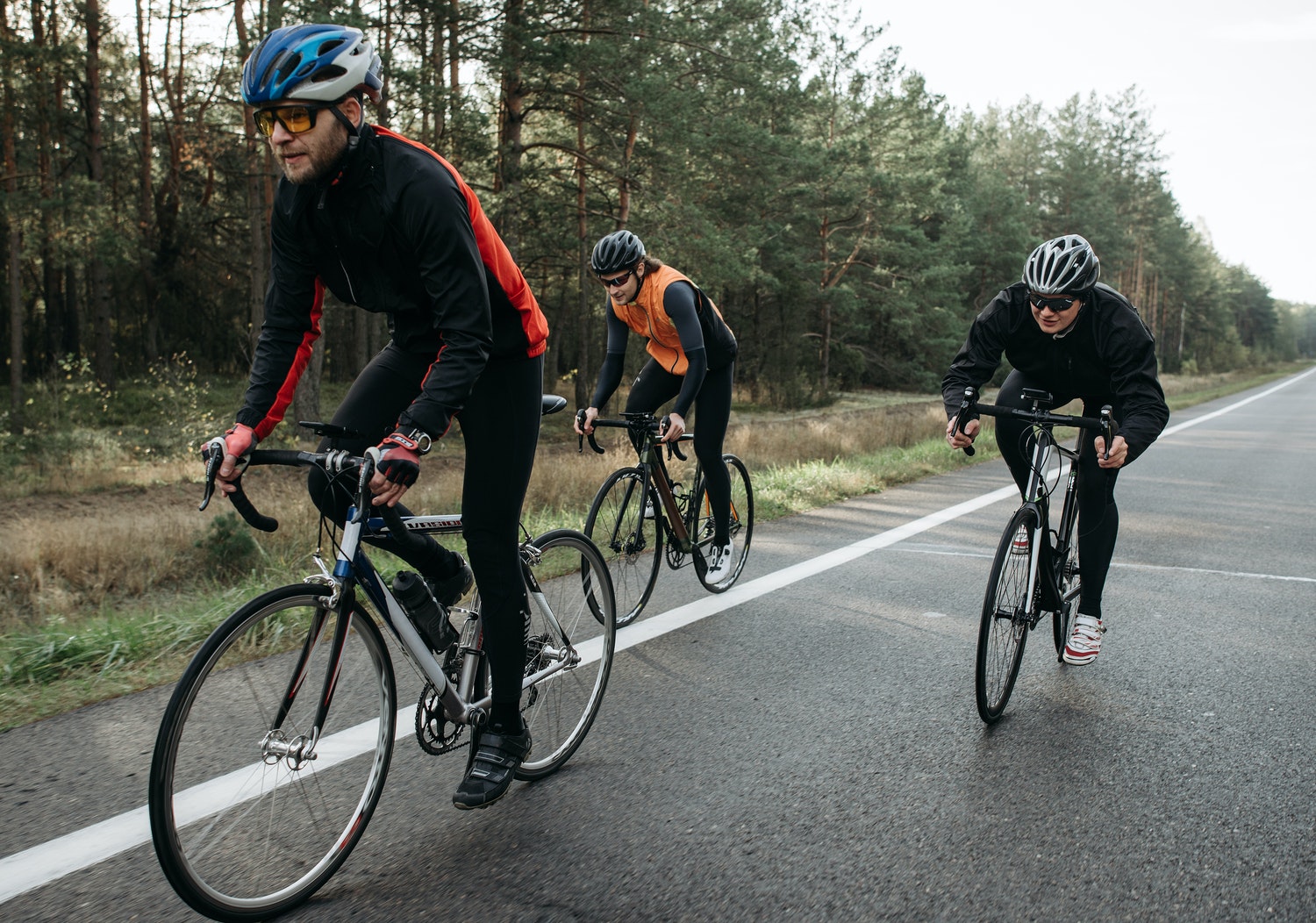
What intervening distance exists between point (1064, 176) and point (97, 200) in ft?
164

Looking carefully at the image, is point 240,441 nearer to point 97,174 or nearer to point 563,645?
point 563,645

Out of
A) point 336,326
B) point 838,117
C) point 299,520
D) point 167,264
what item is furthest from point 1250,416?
point 167,264

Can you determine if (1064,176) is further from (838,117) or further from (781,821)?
(781,821)

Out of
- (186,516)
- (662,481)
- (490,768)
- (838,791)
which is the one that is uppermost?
(662,481)

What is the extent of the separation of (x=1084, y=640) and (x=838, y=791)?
1.70 meters

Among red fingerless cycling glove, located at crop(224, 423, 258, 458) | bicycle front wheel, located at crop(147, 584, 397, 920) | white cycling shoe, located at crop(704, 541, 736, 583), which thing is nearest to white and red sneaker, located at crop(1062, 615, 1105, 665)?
white cycling shoe, located at crop(704, 541, 736, 583)

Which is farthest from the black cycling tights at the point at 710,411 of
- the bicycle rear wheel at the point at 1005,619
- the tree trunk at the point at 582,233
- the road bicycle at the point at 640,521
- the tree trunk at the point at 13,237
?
the tree trunk at the point at 13,237

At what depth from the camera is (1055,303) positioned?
3.88 m

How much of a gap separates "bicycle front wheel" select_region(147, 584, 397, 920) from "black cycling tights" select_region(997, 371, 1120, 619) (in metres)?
2.76

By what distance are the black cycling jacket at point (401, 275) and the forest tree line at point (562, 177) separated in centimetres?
1360

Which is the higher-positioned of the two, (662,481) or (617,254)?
(617,254)

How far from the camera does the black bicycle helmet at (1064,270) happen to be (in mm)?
3773

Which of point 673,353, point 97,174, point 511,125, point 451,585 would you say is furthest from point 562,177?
point 451,585

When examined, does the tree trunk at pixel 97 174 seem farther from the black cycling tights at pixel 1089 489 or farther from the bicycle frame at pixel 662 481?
the black cycling tights at pixel 1089 489
